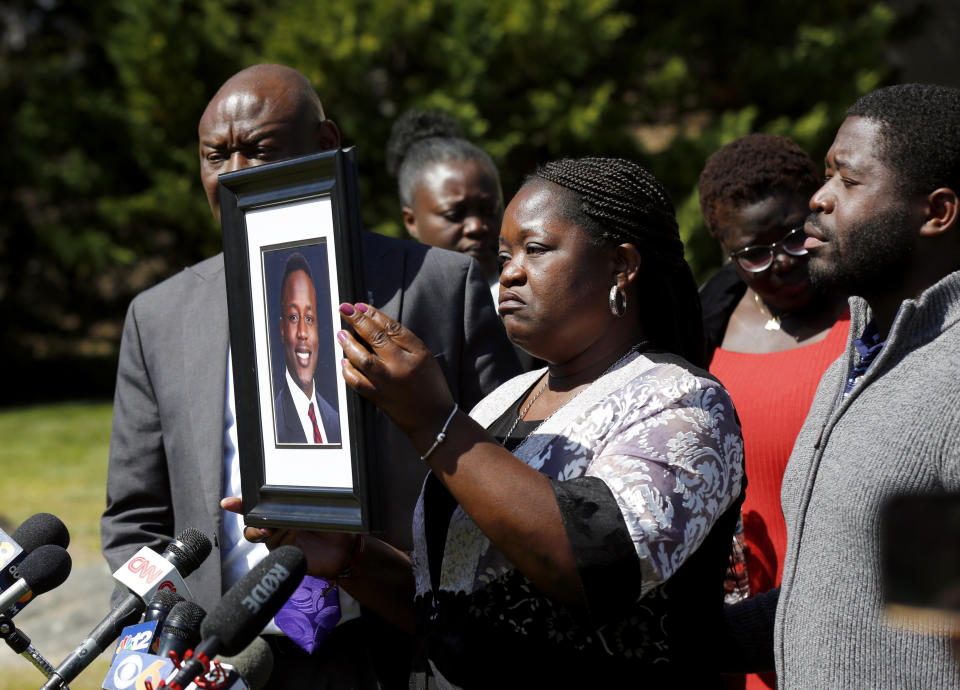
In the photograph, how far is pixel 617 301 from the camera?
7.09 ft

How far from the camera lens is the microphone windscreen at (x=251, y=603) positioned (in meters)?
1.60

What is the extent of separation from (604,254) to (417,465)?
0.87 m

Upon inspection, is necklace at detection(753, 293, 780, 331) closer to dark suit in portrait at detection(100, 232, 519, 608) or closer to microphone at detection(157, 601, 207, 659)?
dark suit in portrait at detection(100, 232, 519, 608)

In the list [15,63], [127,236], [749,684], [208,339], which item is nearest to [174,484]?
[208,339]

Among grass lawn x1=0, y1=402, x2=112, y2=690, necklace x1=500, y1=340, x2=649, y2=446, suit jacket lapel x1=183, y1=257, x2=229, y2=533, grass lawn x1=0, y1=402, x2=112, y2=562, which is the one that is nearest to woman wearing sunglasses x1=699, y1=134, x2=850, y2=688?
necklace x1=500, y1=340, x2=649, y2=446

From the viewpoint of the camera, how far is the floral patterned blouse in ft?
5.76

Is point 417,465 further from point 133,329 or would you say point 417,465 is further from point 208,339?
point 133,329

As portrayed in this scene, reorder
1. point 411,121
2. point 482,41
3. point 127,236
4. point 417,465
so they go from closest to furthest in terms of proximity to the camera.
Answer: point 417,465, point 411,121, point 482,41, point 127,236

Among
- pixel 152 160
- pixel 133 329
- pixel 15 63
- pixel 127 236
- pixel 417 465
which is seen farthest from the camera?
pixel 15 63

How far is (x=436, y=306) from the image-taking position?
2.84m

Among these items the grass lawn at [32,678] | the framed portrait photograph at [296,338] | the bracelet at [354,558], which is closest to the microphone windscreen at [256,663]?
the bracelet at [354,558]

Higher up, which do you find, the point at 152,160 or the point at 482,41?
the point at 482,41

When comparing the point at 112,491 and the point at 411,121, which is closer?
the point at 112,491

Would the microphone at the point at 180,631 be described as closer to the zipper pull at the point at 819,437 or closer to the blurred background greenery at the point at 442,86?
the zipper pull at the point at 819,437
